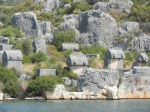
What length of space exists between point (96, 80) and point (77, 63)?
504 cm

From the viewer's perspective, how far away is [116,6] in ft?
257

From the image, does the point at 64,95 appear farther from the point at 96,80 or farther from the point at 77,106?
the point at 77,106

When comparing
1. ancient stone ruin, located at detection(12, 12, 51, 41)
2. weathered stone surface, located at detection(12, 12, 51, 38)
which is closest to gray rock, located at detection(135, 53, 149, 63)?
ancient stone ruin, located at detection(12, 12, 51, 41)

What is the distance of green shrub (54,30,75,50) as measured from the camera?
7017cm

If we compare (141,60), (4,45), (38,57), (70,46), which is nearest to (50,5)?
(70,46)

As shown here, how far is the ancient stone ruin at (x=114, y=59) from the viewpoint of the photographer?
6328 cm

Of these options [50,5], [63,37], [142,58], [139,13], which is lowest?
[142,58]

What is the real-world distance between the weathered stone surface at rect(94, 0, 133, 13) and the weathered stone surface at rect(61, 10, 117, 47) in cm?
543

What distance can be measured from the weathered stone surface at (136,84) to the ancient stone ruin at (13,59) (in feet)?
31.9

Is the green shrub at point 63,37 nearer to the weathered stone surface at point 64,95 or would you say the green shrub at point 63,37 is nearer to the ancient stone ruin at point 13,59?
the ancient stone ruin at point 13,59

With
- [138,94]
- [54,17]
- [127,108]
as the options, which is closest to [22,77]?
[138,94]

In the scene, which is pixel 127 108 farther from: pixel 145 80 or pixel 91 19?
pixel 91 19

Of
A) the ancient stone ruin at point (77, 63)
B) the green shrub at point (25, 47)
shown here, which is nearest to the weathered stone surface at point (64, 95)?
the ancient stone ruin at point (77, 63)

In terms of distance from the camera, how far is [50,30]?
7350cm
